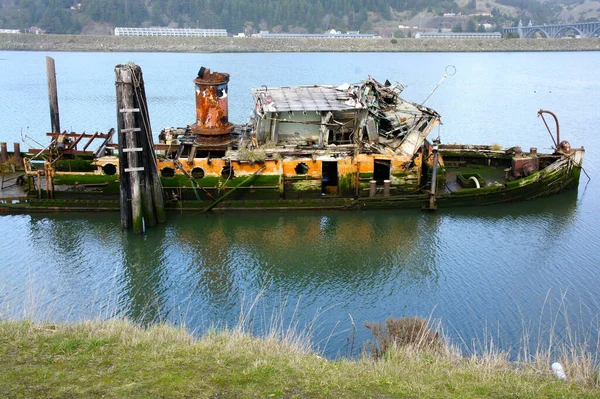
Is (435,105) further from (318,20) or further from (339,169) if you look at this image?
(318,20)

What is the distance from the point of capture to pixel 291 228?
64.3 ft

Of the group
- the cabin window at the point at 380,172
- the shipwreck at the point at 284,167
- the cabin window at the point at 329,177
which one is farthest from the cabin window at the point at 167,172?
the cabin window at the point at 380,172

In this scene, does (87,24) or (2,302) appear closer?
(2,302)

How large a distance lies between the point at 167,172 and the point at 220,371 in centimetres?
1213

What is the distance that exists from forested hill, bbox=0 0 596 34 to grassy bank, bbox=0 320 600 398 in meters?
141

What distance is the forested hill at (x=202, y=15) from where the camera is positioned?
14225 cm

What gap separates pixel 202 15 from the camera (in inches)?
6122

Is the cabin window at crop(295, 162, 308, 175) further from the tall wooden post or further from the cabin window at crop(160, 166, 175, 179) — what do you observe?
the tall wooden post

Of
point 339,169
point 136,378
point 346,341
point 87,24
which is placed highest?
point 87,24

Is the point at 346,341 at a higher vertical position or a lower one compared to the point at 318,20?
lower

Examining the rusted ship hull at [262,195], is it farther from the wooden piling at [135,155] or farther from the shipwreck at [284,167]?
the wooden piling at [135,155]

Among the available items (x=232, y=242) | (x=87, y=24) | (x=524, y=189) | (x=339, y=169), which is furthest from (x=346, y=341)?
(x=87, y=24)

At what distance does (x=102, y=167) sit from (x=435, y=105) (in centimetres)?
3142

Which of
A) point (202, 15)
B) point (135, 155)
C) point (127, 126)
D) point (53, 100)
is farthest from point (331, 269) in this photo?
point (202, 15)
